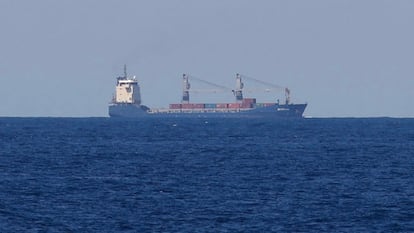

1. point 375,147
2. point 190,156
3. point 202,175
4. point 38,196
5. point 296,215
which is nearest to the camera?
point 296,215

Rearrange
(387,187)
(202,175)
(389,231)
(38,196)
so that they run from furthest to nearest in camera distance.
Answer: (202,175) → (387,187) → (38,196) → (389,231)

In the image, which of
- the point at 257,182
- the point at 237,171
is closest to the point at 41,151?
the point at 237,171

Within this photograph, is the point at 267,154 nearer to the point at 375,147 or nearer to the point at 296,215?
the point at 375,147

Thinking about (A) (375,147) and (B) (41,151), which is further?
(A) (375,147)

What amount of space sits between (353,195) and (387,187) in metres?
4.26

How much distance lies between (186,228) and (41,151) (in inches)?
1896

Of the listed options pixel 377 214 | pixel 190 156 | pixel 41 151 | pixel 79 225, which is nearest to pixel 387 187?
pixel 377 214

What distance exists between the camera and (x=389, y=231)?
39.6 m

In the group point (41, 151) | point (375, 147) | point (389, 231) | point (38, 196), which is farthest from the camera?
point (375, 147)

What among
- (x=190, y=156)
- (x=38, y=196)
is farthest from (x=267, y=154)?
(x=38, y=196)

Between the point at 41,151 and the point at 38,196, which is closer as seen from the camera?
the point at 38,196

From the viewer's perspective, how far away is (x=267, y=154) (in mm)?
82562

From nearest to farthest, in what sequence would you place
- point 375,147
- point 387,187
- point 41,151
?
point 387,187, point 41,151, point 375,147

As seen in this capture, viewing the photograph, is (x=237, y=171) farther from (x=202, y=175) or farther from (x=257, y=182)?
(x=257, y=182)
